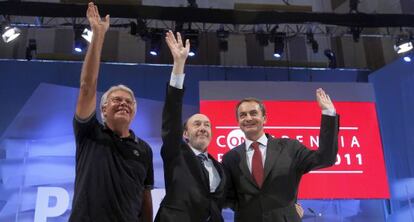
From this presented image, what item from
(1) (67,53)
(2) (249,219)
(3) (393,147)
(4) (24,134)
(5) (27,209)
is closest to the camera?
(2) (249,219)

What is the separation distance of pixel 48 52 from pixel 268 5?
382 cm

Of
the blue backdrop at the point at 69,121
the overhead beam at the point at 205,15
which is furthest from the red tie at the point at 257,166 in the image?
the overhead beam at the point at 205,15

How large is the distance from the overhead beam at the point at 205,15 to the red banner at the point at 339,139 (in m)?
1.22

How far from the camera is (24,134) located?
6.88 metres

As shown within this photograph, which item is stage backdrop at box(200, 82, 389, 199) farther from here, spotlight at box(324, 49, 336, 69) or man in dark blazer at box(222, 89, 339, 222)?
man in dark blazer at box(222, 89, 339, 222)

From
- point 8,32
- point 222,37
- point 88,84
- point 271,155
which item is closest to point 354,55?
point 222,37

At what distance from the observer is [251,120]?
2471 millimetres

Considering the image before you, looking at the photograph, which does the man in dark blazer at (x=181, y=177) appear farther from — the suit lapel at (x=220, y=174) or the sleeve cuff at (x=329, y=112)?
the sleeve cuff at (x=329, y=112)

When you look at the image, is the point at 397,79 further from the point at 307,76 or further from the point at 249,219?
the point at 249,219

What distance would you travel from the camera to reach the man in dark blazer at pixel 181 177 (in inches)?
88.0

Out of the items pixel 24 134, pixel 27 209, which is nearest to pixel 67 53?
pixel 24 134

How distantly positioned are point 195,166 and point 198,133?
24 centimetres

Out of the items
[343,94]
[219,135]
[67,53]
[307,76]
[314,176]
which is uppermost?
[67,53]

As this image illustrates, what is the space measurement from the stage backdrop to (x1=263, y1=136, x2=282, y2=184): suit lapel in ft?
13.1
